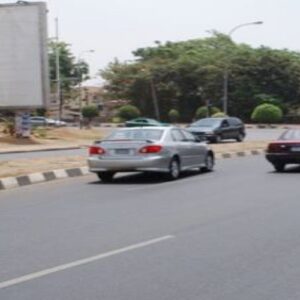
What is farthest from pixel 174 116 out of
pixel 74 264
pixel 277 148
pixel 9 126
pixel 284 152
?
pixel 74 264

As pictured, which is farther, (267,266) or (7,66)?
(7,66)

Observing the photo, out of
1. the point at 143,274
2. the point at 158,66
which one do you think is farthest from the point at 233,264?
the point at 158,66

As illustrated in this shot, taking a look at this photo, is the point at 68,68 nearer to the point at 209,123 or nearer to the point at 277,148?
the point at 209,123

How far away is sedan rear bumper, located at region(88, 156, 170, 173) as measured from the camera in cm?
1788

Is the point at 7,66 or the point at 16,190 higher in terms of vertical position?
the point at 7,66

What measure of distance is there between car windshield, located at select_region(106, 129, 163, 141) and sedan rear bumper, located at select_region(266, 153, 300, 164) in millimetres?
3526

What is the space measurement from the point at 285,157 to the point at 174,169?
346 centimetres

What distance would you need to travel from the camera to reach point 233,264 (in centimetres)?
772

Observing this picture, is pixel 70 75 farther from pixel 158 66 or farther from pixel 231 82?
Answer: pixel 231 82

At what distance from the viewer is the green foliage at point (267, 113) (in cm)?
7825

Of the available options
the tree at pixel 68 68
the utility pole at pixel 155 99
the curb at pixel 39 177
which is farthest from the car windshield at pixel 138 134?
the tree at pixel 68 68

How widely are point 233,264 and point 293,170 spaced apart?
13.9 meters

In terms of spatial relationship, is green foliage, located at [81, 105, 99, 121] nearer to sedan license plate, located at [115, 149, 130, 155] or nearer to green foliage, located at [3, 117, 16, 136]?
green foliage, located at [3, 117, 16, 136]

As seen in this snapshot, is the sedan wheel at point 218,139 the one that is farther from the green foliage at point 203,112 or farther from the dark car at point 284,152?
the green foliage at point 203,112
